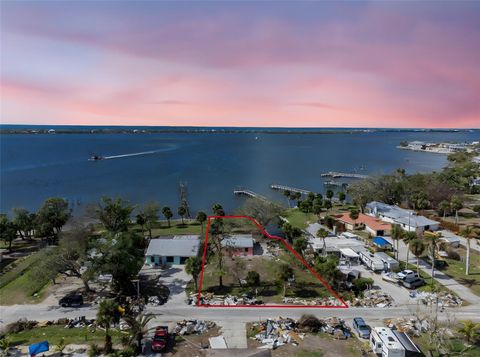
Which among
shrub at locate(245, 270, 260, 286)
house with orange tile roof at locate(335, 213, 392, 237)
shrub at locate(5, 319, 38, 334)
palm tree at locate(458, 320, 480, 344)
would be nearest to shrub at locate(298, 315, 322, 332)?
shrub at locate(245, 270, 260, 286)

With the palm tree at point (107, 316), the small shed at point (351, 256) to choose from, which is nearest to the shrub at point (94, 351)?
the palm tree at point (107, 316)

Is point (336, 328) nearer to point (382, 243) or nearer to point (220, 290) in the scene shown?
point (220, 290)

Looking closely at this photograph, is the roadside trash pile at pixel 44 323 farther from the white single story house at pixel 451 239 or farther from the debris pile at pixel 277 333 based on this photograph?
the white single story house at pixel 451 239

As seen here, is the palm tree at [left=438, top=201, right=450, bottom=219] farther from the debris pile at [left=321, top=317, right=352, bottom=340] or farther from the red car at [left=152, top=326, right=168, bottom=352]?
the red car at [left=152, top=326, right=168, bottom=352]

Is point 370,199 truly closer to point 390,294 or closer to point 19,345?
Answer: point 390,294

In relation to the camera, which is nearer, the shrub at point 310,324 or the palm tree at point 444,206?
the shrub at point 310,324

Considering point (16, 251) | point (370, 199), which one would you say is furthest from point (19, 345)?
point (370, 199)

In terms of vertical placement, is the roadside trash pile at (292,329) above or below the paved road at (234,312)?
above
